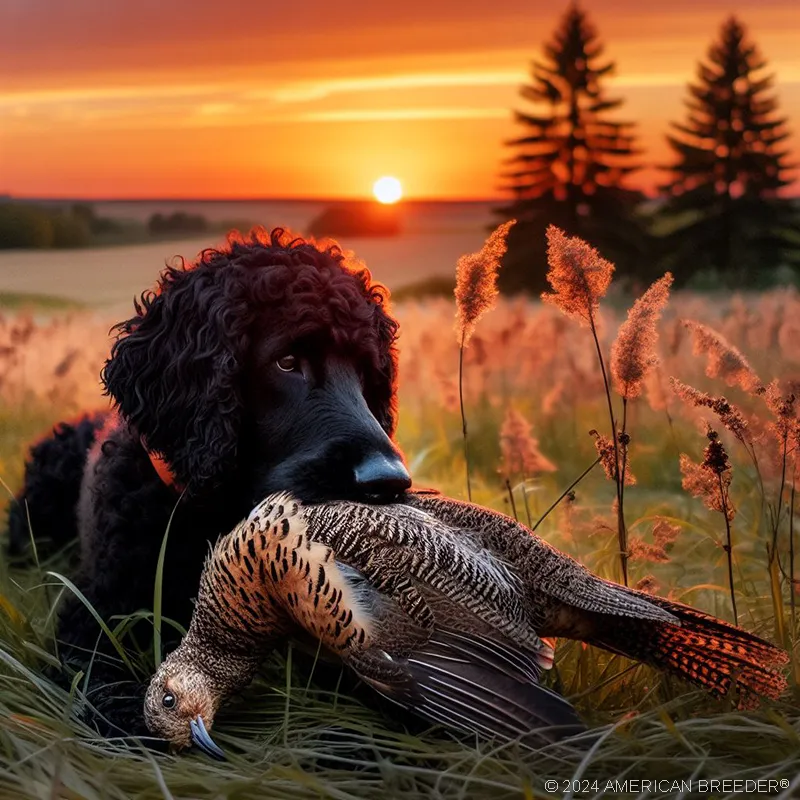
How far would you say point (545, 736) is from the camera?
2.85 metres

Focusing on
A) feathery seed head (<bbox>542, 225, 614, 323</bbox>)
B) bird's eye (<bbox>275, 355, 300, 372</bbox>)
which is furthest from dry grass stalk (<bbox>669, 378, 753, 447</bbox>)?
bird's eye (<bbox>275, 355, 300, 372</bbox>)

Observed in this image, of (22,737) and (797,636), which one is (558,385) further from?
(22,737)

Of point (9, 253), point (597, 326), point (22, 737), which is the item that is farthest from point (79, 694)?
point (9, 253)

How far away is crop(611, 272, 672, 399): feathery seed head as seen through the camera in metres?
3.57

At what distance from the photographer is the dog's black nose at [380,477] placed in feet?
10.4

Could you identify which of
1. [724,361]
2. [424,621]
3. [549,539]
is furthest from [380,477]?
[549,539]

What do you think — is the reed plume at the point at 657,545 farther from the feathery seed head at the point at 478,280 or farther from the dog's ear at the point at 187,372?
the dog's ear at the point at 187,372

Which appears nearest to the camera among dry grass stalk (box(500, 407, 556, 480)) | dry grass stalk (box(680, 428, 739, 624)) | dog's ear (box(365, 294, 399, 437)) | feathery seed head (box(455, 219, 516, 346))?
dry grass stalk (box(680, 428, 739, 624))

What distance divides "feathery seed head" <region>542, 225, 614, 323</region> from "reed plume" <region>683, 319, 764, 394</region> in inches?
11.7

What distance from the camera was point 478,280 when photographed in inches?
145

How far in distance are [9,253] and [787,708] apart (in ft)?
13.0

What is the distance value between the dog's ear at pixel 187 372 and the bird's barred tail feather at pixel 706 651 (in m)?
1.31

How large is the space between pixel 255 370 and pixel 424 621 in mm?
1053

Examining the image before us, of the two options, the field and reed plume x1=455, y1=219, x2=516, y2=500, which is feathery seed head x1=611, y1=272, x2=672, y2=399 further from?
reed plume x1=455, y1=219, x2=516, y2=500
